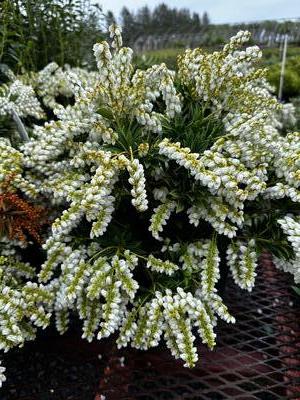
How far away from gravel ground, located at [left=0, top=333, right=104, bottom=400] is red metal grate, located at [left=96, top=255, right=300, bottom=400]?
0.51 ft

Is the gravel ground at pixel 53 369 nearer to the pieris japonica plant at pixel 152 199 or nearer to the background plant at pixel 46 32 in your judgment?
the pieris japonica plant at pixel 152 199

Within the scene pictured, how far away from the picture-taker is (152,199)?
1622 millimetres

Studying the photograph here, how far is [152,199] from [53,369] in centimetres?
73

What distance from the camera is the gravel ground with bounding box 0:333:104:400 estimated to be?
1575 millimetres

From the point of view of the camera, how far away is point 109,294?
1371 mm

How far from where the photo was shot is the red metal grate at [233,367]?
1371 mm

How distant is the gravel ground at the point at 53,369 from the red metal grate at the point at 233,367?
16 cm

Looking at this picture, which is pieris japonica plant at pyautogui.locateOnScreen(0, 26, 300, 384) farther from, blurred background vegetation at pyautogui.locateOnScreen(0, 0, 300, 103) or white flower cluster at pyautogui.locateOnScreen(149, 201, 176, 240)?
blurred background vegetation at pyautogui.locateOnScreen(0, 0, 300, 103)

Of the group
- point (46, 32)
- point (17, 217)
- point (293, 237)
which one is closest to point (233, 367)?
point (293, 237)

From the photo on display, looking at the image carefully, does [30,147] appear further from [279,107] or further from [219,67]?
[279,107]

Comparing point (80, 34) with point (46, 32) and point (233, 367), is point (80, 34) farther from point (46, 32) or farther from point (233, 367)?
point (233, 367)

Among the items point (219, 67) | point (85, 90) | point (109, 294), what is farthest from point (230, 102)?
point (109, 294)

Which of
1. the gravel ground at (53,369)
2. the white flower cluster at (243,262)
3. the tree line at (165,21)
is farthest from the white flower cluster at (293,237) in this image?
the tree line at (165,21)

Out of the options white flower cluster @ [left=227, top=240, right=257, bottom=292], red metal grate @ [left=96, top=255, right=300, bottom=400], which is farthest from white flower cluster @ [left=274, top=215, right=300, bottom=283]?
red metal grate @ [left=96, top=255, right=300, bottom=400]
